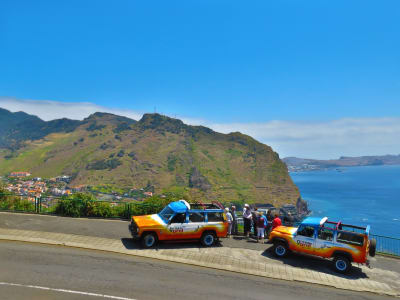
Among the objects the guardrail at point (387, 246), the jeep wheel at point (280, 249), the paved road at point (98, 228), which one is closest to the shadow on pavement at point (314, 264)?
the paved road at point (98, 228)

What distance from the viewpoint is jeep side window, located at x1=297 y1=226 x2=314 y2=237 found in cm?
1321

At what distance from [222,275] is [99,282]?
4.54 meters

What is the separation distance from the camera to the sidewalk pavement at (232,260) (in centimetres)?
1164

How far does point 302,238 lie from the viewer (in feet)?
43.5

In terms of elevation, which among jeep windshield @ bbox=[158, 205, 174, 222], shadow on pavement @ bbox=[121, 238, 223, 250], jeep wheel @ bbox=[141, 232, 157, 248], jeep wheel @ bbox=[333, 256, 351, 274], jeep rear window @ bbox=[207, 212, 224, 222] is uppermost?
jeep windshield @ bbox=[158, 205, 174, 222]

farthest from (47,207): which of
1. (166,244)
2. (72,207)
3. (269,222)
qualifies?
(269,222)

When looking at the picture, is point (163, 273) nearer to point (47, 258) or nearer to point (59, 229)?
point (47, 258)

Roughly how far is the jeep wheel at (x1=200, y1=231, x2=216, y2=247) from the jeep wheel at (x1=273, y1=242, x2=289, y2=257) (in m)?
2.96

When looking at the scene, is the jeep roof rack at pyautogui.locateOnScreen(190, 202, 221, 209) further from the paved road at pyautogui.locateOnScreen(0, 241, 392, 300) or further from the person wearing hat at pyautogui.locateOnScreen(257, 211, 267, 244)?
the paved road at pyautogui.locateOnScreen(0, 241, 392, 300)

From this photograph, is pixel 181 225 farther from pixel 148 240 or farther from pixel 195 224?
pixel 148 240

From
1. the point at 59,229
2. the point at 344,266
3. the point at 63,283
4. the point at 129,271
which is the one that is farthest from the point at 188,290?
the point at 59,229

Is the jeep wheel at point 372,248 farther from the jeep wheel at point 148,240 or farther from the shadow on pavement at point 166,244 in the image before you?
the jeep wheel at point 148,240

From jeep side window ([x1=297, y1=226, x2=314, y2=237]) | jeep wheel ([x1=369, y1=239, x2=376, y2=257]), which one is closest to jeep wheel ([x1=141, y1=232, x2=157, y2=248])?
jeep side window ([x1=297, y1=226, x2=314, y2=237])

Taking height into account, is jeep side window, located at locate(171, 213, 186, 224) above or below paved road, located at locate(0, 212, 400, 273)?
above
